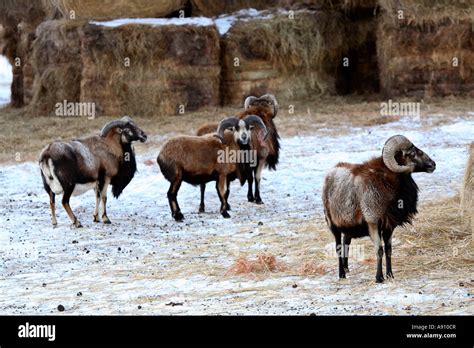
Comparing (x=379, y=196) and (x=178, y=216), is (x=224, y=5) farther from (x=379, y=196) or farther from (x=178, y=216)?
(x=379, y=196)

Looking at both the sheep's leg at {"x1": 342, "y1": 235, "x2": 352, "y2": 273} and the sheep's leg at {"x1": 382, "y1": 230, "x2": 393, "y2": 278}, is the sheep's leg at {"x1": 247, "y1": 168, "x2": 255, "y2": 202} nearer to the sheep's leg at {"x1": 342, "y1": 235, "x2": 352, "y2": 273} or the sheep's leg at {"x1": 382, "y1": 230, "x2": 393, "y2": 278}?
the sheep's leg at {"x1": 342, "y1": 235, "x2": 352, "y2": 273}

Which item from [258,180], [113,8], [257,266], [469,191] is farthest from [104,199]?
[113,8]

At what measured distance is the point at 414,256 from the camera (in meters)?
9.45

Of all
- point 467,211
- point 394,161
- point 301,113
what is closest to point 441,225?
point 467,211

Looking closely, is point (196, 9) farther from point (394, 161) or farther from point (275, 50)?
point (394, 161)

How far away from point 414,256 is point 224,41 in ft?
43.1

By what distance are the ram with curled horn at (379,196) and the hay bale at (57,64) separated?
14.4m

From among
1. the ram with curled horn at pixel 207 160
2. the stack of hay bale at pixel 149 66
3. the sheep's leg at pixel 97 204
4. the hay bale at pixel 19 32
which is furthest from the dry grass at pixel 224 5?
the sheep's leg at pixel 97 204

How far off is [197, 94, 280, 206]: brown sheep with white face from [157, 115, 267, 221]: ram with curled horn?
44cm

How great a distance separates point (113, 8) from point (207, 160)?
34.0 feet

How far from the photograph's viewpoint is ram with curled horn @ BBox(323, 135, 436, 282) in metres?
8.49

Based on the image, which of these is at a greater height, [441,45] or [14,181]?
[441,45]

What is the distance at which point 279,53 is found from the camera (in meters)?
21.6

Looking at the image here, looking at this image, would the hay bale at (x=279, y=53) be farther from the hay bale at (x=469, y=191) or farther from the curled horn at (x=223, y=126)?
the hay bale at (x=469, y=191)
